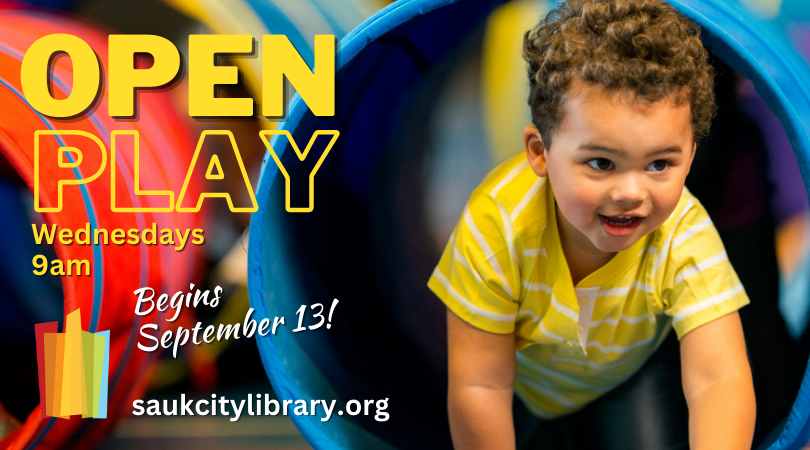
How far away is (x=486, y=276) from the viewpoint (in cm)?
112

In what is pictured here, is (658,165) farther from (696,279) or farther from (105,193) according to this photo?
(105,193)

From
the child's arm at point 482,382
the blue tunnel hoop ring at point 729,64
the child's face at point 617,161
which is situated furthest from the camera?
the child's arm at point 482,382

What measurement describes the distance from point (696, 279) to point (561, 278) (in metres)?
0.19

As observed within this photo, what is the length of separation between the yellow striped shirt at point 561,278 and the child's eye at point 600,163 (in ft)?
0.56

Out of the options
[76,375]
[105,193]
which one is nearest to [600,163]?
[105,193]

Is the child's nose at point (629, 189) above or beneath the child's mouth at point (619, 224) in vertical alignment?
above

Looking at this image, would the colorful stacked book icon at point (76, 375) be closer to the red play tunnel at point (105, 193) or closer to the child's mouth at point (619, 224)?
the red play tunnel at point (105, 193)

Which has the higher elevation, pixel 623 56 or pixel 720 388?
pixel 623 56

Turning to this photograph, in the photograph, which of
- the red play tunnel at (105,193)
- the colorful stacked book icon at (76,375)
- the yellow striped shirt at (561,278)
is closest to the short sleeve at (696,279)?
the yellow striped shirt at (561,278)

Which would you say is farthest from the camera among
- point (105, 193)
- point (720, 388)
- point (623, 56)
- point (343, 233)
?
point (343, 233)

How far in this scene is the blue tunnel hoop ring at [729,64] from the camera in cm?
105

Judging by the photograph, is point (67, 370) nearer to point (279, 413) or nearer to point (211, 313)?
point (211, 313)

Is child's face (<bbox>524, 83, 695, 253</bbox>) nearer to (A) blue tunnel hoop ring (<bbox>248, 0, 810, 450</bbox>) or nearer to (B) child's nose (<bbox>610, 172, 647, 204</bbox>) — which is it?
(B) child's nose (<bbox>610, 172, 647, 204</bbox>)

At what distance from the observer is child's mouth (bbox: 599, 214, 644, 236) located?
3.28 ft
